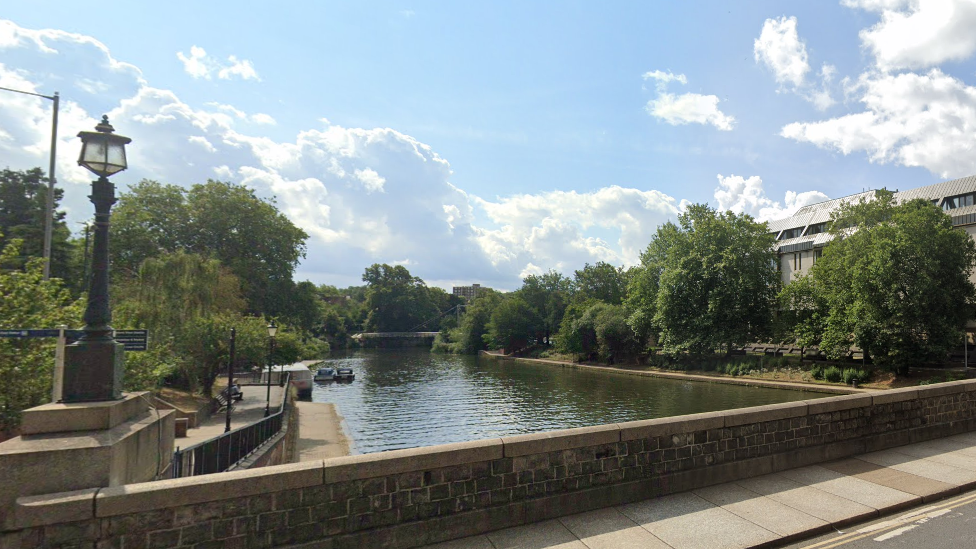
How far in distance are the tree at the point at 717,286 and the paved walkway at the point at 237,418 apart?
1476 inches

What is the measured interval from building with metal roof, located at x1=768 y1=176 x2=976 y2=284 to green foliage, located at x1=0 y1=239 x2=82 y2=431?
177 ft

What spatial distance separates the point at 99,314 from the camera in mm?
4988

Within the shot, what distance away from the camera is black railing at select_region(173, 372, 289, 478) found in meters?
9.50

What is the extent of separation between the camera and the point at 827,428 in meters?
8.41

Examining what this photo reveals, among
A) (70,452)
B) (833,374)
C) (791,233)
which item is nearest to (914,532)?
(70,452)

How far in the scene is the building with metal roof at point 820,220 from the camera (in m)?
48.8

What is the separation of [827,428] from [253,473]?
8553mm

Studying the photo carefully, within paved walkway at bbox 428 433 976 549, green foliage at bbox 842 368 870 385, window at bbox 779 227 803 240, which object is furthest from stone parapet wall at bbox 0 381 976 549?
window at bbox 779 227 803 240

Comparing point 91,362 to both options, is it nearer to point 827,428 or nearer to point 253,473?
point 253,473

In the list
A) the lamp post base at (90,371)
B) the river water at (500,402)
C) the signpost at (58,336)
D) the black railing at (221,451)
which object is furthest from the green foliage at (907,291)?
the signpost at (58,336)

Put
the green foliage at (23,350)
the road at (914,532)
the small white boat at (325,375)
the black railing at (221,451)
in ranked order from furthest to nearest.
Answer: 1. the small white boat at (325,375)
2. the black railing at (221,451)
3. the green foliage at (23,350)
4. the road at (914,532)

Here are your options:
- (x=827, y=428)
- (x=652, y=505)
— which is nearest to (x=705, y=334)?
(x=827, y=428)

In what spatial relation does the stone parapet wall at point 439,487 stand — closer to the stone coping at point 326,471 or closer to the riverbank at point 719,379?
the stone coping at point 326,471

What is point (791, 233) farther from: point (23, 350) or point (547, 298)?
point (23, 350)
